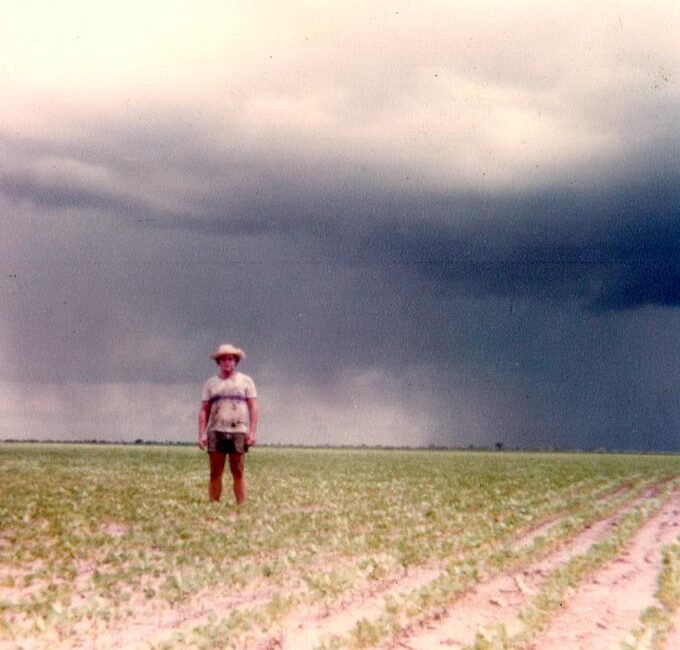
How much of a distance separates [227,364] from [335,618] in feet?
24.4

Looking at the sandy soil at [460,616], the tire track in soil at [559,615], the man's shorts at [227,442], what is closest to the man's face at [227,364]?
the man's shorts at [227,442]

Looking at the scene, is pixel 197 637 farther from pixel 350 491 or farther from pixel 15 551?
pixel 350 491

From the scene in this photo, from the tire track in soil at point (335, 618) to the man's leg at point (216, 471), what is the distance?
5.58 m

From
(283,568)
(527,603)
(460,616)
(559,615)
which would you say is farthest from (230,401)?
(559,615)

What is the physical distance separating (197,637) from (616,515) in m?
12.3

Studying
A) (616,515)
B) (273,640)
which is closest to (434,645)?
(273,640)

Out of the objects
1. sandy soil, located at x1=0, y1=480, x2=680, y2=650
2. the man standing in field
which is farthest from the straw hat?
sandy soil, located at x1=0, y1=480, x2=680, y2=650

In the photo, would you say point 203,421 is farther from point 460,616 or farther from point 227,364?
point 460,616

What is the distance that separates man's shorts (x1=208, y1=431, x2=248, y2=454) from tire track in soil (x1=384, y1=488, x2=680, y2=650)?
5.27 m

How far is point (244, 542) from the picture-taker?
30.8ft

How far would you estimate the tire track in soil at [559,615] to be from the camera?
557 cm

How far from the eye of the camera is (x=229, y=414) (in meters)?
13.1

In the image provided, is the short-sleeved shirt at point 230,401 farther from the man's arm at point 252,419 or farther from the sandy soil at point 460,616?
the sandy soil at point 460,616

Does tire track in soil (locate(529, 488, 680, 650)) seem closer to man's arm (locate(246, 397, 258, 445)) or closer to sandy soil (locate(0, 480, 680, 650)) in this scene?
sandy soil (locate(0, 480, 680, 650))
